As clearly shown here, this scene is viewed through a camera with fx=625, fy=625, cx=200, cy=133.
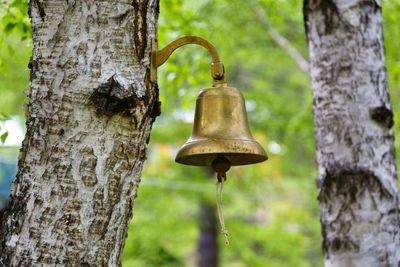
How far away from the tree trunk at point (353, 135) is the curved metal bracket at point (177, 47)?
100 cm

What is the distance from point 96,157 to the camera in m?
1.90

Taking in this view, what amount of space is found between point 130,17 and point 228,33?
6.03m

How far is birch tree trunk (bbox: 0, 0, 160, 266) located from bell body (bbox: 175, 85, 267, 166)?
442mm

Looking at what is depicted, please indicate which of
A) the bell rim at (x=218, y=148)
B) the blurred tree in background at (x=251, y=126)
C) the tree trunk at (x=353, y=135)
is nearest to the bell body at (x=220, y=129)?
the bell rim at (x=218, y=148)

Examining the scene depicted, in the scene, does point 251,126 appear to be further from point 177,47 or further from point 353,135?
point 177,47

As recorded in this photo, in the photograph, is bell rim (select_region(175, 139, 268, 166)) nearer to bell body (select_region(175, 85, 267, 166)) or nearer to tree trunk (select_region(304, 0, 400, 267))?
bell body (select_region(175, 85, 267, 166))

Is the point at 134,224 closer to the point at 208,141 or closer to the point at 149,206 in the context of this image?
the point at 149,206

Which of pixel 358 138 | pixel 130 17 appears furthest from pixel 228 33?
pixel 130 17

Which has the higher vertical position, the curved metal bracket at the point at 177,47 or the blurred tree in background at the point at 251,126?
the blurred tree in background at the point at 251,126

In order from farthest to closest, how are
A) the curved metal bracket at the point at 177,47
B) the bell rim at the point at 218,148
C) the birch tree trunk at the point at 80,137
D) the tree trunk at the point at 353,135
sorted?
the tree trunk at the point at 353,135 → the bell rim at the point at 218,148 → the curved metal bracket at the point at 177,47 → the birch tree trunk at the point at 80,137

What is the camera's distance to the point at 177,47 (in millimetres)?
2158

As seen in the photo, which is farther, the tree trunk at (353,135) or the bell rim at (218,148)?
the tree trunk at (353,135)

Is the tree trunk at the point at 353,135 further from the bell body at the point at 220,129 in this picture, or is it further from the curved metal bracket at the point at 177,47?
the curved metal bracket at the point at 177,47

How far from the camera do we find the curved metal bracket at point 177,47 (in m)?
2.07
